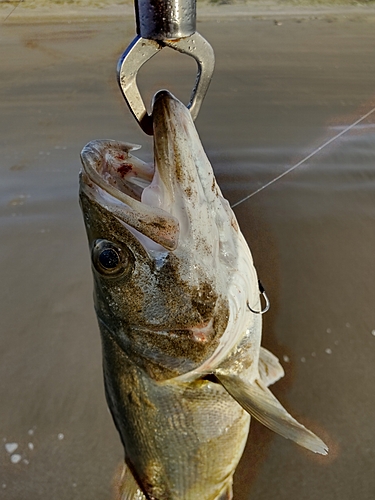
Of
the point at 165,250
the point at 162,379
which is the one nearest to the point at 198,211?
the point at 165,250

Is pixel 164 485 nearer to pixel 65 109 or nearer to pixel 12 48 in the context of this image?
pixel 65 109

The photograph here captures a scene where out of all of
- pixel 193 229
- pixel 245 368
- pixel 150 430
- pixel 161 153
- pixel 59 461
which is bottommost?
pixel 59 461

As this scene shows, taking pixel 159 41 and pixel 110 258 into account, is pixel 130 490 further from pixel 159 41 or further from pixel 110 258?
pixel 159 41

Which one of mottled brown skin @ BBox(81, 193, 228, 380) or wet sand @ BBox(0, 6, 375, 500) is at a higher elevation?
mottled brown skin @ BBox(81, 193, 228, 380)

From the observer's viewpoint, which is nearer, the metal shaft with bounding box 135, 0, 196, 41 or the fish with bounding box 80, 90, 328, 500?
the metal shaft with bounding box 135, 0, 196, 41

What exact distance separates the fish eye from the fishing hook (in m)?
0.40

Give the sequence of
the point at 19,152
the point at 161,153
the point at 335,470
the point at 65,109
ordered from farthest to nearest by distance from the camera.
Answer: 1. the point at 65,109
2. the point at 19,152
3. the point at 335,470
4. the point at 161,153

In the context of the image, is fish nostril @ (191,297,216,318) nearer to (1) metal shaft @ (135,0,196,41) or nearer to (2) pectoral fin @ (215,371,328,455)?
(2) pectoral fin @ (215,371,328,455)

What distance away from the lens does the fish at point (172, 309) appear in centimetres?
A: 138

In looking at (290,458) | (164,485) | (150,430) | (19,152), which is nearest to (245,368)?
(150,430)

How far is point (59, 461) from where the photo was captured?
2.25m

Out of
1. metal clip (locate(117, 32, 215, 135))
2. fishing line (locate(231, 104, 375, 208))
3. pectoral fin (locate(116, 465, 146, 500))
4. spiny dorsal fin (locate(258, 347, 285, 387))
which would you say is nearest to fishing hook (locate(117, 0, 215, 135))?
metal clip (locate(117, 32, 215, 135))

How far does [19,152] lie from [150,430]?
3861 mm

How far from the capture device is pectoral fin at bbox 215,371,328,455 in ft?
4.58
